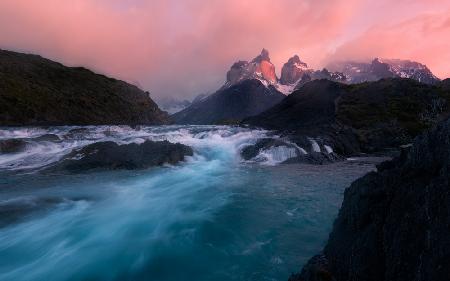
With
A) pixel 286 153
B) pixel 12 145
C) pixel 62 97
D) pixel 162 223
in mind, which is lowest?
pixel 162 223

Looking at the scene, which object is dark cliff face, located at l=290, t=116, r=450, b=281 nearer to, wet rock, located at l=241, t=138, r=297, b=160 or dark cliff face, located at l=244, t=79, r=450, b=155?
wet rock, located at l=241, t=138, r=297, b=160

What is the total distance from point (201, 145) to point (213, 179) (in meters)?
15.7

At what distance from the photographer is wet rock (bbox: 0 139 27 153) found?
1318 inches

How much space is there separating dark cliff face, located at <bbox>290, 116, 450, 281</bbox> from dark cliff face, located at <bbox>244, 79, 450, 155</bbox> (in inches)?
1966

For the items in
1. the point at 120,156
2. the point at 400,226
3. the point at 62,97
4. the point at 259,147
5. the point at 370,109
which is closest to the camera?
the point at 400,226

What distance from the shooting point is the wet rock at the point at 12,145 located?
110ft

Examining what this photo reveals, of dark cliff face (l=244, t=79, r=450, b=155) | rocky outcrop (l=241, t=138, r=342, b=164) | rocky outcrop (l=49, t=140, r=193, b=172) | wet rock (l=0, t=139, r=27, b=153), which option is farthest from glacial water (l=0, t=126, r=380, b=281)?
dark cliff face (l=244, t=79, r=450, b=155)

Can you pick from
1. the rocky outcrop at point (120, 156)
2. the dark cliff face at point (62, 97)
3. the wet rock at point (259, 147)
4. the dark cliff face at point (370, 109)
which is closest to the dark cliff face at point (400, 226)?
the rocky outcrop at point (120, 156)

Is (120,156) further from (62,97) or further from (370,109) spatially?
(62,97)

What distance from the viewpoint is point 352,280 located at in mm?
6246

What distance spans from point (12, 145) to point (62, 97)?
85138 millimetres

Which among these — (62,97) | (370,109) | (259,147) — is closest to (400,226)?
(259,147)

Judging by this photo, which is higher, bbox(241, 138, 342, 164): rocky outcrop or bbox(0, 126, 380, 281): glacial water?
bbox(241, 138, 342, 164): rocky outcrop

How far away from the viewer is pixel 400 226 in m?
5.70
